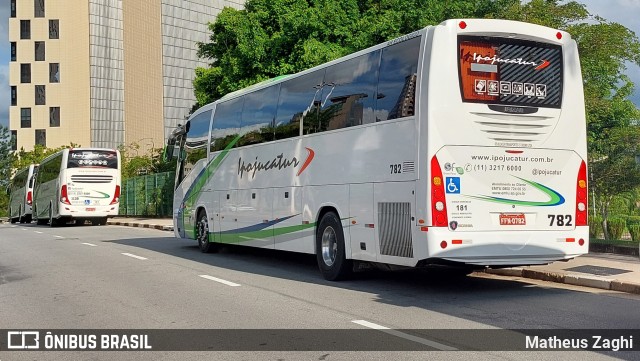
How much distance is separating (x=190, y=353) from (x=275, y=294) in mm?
3756

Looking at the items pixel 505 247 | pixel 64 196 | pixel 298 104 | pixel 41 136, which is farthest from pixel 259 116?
pixel 41 136

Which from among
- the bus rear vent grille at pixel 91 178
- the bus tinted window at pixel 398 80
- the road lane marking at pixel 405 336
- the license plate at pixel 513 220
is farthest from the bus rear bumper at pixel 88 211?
the road lane marking at pixel 405 336

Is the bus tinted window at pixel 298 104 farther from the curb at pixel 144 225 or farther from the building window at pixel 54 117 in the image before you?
the building window at pixel 54 117

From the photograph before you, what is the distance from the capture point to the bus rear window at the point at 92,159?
113 feet

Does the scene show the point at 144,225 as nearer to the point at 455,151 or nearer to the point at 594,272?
the point at 594,272

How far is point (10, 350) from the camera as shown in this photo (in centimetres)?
717

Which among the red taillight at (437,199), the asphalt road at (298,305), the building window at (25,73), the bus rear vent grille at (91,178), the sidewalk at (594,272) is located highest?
the building window at (25,73)

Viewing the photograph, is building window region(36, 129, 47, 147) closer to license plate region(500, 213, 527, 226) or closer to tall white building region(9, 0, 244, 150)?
tall white building region(9, 0, 244, 150)

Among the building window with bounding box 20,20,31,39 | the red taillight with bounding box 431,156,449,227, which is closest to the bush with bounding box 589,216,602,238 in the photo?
the red taillight with bounding box 431,156,449,227

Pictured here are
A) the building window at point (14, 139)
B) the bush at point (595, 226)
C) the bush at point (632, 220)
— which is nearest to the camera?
the bush at point (632, 220)

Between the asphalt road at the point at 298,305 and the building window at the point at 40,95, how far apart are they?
71.4 meters

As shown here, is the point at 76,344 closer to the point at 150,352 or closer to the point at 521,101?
the point at 150,352

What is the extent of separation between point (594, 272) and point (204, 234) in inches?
386

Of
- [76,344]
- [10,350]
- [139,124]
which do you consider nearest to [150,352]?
[76,344]
